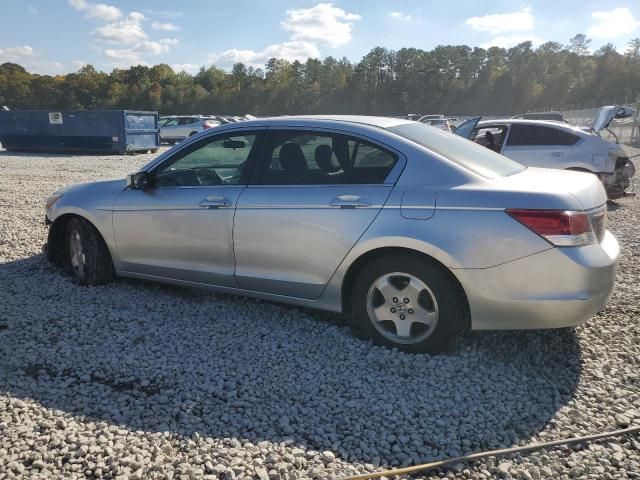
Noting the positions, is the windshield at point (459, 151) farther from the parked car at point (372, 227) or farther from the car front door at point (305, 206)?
the car front door at point (305, 206)

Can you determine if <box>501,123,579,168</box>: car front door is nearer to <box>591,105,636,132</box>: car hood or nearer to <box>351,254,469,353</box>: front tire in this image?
<box>351,254,469,353</box>: front tire

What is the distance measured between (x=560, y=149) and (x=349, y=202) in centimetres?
666

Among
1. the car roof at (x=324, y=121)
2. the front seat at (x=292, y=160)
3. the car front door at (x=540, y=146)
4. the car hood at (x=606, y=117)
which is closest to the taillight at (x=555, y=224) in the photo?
Result: the car roof at (x=324, y=121)

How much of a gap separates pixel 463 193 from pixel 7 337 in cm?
335

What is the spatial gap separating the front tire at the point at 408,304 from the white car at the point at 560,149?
20.5ft

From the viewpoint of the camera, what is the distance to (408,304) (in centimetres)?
345

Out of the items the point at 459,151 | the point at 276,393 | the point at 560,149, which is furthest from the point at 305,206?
the point at 560,149

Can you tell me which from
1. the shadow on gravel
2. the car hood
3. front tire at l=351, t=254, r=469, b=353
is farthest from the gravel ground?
the car hood

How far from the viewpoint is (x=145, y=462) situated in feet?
7.99

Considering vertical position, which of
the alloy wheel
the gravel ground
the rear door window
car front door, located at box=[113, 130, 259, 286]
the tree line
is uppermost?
the tree line

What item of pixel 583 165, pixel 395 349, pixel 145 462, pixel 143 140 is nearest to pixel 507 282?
pixel 395 349

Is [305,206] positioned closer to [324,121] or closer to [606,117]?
[324,121]

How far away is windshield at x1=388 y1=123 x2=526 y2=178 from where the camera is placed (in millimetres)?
3545

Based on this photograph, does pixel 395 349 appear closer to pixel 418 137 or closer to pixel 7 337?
pixel 418 137
